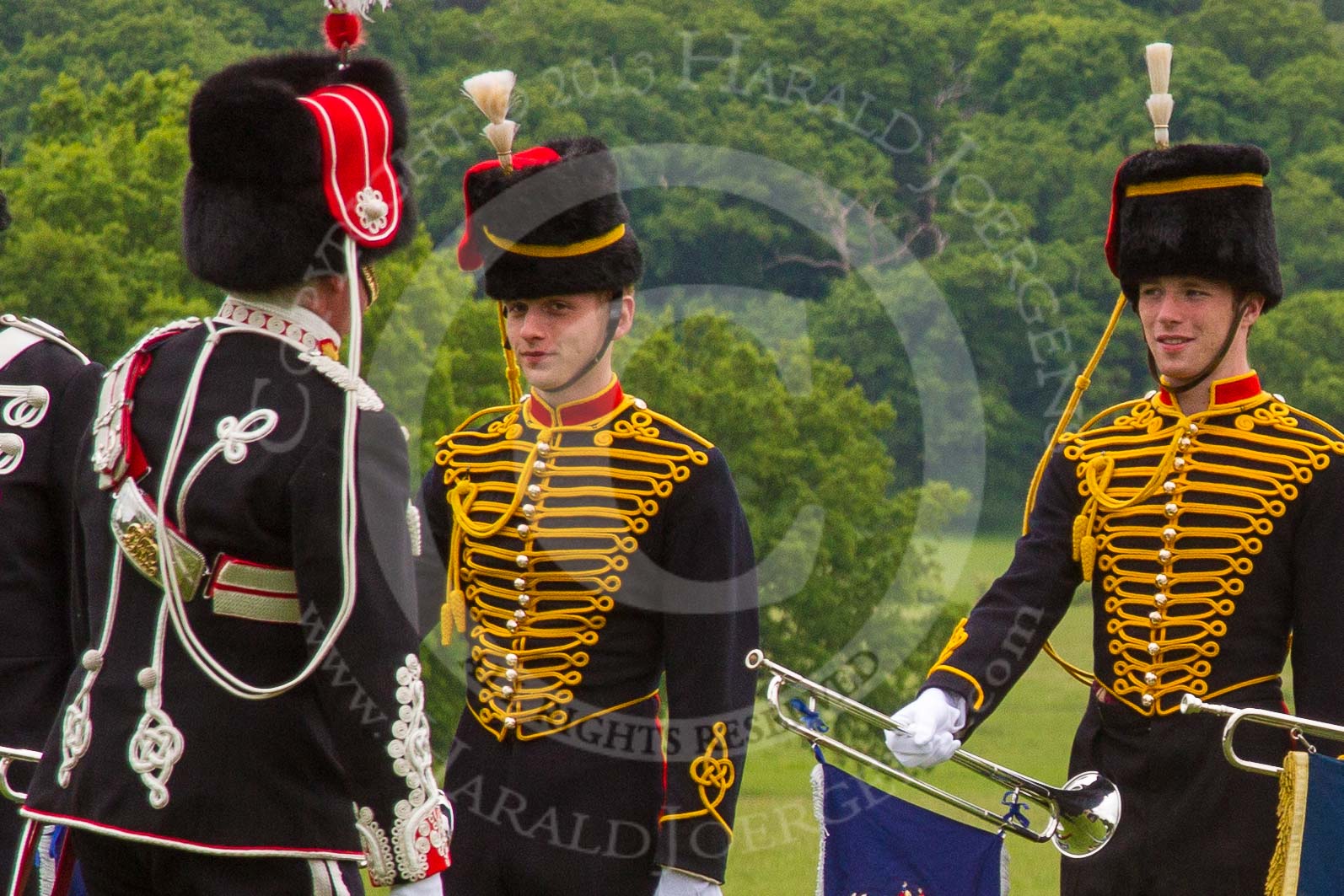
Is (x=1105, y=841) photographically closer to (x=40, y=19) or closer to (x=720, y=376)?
(x=720, y=376)

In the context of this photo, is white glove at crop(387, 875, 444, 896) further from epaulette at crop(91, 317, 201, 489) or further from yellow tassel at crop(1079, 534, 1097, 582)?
yellow tassel at crop(1079, 534, 1097, 582)

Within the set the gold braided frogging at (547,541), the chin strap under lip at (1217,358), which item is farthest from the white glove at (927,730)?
the chin strap under lip at (1217,358)

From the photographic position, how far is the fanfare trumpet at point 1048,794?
4871 mm

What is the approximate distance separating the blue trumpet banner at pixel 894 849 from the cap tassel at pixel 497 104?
64.6 inches

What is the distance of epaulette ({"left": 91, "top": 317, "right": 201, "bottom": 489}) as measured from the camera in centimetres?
386

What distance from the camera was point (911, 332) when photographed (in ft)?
125

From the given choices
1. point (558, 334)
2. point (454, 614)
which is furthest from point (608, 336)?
point (454, 614)

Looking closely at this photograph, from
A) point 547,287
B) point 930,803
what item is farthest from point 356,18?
point 930,803

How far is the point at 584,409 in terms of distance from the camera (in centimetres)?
520

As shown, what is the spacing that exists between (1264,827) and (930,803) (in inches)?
717

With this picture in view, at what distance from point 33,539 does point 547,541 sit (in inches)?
46.4

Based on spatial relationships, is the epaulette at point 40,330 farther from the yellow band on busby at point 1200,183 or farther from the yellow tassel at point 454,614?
the yellow band on busby at point 1200,183

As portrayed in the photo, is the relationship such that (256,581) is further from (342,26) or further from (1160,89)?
(1160,89)

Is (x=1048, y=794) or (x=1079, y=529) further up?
(x=1079, y=529)
